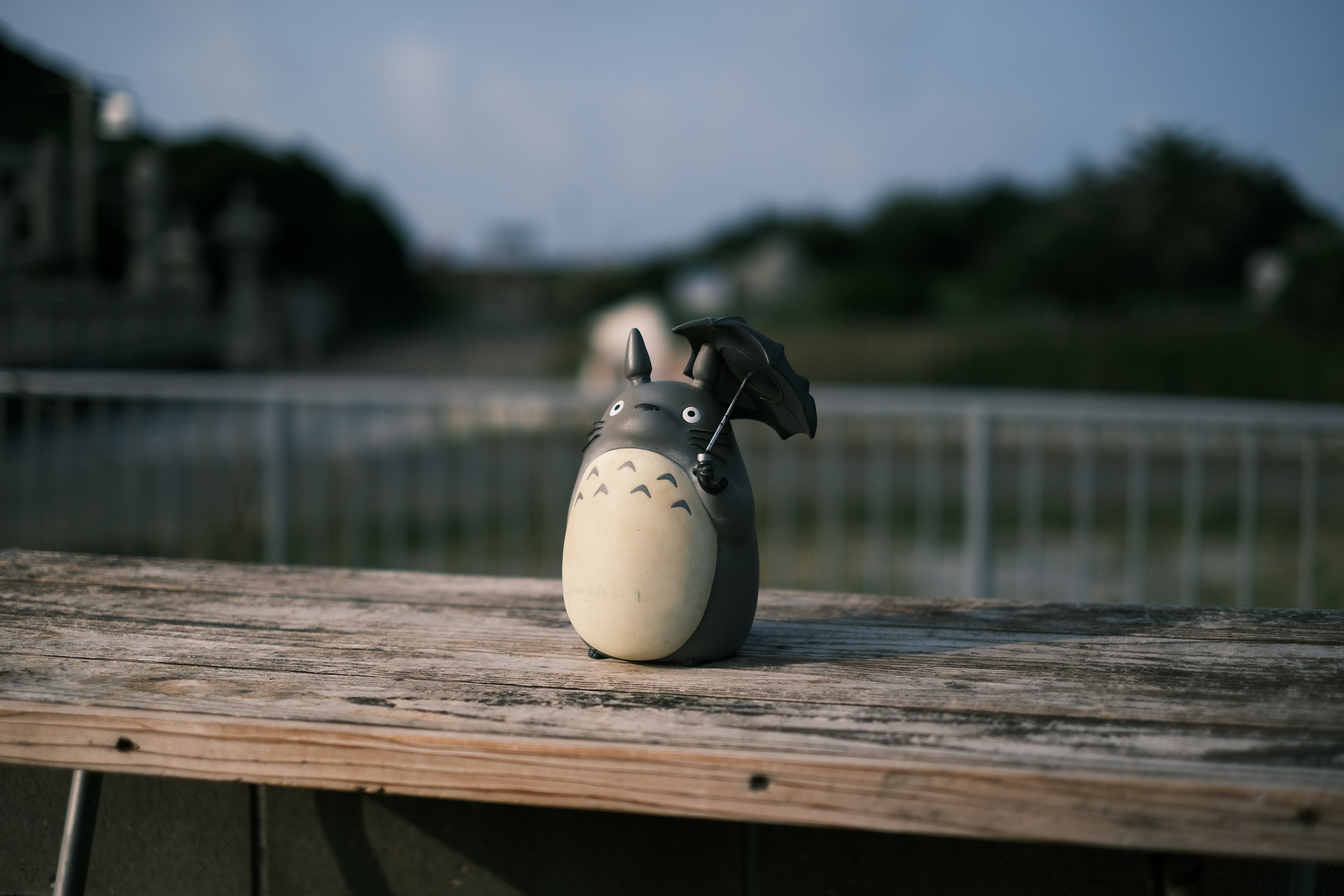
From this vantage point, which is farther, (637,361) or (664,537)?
(637,361)

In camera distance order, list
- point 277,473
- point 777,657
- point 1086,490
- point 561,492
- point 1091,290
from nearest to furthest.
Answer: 1. point 777,657
2. point 1086,490
3. point 277,473
4. point 561,492
5. point 1091,290

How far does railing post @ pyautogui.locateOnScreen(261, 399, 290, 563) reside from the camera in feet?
12.7

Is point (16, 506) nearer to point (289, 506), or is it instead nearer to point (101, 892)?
point (289, 506)

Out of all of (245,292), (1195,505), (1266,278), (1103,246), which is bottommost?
(1195,505)

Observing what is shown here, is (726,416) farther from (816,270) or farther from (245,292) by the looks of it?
(816,270)

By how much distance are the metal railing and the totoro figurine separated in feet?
6.71

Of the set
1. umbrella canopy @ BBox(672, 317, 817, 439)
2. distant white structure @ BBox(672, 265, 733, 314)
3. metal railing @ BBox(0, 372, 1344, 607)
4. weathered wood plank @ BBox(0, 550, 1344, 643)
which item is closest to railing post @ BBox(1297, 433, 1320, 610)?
metal railing @ BBox(0, 372, 1344, 607)

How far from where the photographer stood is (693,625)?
4.00ft

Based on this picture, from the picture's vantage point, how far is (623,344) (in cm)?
977

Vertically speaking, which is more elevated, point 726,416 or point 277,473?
point 726,416

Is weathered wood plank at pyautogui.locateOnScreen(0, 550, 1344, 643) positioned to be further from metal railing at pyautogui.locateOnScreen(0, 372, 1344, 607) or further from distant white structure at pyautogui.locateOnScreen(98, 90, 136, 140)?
distant white structure at pyautogui.locateOnScreen(98, 90, 136, 140)

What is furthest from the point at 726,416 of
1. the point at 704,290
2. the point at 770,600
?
the point at 704,290

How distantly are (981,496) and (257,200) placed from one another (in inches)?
696

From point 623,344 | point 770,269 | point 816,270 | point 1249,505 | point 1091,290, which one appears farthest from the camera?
point 770,269
